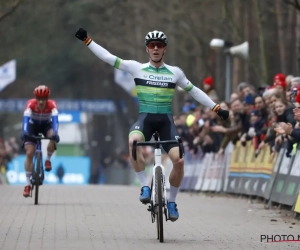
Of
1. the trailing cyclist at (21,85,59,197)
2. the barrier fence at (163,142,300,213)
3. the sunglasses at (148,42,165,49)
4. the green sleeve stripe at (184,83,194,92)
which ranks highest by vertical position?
the sunglasses at (148,42,165,49)

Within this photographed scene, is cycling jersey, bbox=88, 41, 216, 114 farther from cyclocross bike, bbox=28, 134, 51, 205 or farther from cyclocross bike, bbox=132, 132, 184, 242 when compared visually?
cyclocross bike, bbox=28, 134, 51, 205

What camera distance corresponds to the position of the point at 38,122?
2002 cm

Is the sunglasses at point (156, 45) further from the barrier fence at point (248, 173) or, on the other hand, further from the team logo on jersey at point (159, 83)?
the barrier fence at point (248, 173)

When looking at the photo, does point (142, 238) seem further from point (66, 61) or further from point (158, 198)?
point (66, 61)

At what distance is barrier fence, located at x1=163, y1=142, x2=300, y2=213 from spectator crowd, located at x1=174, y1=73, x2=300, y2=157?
213mm

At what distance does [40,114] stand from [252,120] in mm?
4399

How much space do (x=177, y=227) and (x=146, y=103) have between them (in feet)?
7.32

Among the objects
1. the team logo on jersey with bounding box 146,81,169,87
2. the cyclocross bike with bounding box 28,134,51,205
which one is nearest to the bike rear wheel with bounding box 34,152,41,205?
the cyclocross bike with bounding box 28,134,51,205

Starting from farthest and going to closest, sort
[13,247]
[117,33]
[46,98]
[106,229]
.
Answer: [117,33] < [46,98] < [106,229] < [13,247]

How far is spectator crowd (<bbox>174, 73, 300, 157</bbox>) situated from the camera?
715 inches

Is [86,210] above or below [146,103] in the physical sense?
below

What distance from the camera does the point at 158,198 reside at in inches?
511

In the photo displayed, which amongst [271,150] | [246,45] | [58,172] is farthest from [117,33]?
[271,150]

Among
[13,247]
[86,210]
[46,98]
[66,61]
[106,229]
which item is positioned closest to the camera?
[13,247]
